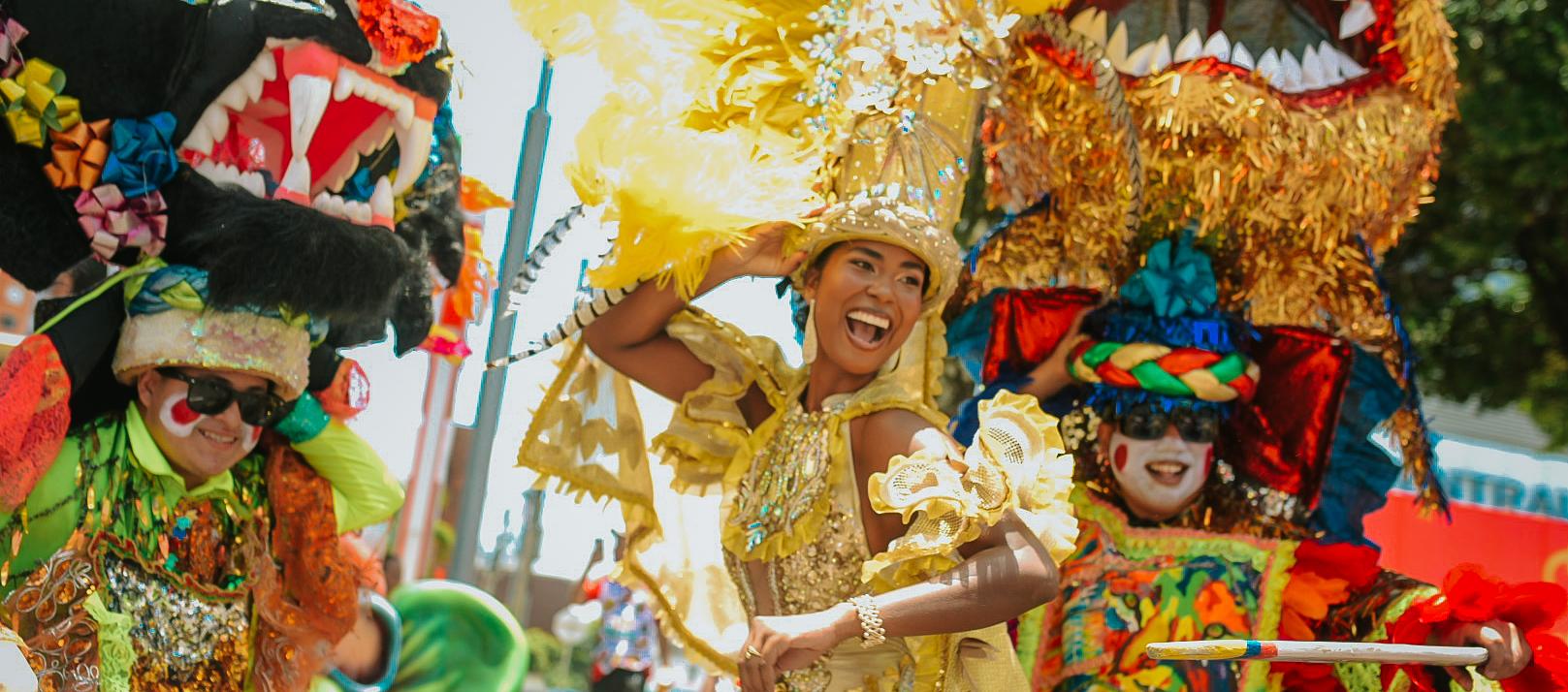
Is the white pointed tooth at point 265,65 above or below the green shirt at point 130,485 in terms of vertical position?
above

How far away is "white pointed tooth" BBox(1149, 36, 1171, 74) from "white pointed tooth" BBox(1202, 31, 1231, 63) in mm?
85

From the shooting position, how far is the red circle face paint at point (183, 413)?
3654mm

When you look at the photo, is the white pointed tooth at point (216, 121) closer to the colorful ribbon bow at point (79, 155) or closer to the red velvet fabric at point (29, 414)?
the colorful ribbon bow at point (79, 155)

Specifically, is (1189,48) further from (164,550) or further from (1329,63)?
(164,550)

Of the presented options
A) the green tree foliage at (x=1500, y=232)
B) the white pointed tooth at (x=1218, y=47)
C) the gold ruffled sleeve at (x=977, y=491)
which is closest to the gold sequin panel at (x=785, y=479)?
the gold ruffled sleeve at (x=977, y=491)

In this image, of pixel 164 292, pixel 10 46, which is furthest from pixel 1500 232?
pixel 10 46

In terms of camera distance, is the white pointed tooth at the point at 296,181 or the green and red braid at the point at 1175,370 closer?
the white pointed tooth at the point at 296,181

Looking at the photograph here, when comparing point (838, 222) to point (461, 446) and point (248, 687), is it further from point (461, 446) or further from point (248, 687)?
point (461, 446)

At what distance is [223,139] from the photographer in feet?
11.9

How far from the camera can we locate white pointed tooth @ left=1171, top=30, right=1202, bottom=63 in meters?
4.25

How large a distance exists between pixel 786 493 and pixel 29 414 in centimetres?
144

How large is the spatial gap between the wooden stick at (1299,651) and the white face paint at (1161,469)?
3.11 feet

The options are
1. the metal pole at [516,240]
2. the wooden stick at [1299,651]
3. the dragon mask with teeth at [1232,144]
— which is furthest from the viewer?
the dragon mask with teeth at [1232,144]

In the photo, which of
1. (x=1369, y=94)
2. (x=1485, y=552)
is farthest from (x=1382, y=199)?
(x=1485, y=552)
